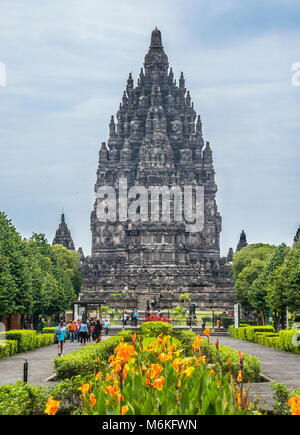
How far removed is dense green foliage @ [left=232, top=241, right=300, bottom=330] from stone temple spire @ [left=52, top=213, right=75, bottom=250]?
58.7 meters

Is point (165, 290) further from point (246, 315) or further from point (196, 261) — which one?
point (196, 261)

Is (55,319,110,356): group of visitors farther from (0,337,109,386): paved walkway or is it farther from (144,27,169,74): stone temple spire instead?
(144,27,169,74): stone temple spire

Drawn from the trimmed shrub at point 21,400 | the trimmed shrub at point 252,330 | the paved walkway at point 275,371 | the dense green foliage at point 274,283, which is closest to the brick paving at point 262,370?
the paved walkway at point 275,371

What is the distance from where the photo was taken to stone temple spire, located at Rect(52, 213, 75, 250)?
176 m

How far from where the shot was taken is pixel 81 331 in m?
46.0

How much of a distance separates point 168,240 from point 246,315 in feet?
81.4

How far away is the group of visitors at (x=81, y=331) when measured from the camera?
127 ft

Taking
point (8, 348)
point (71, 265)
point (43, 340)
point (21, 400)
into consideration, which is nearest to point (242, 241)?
point (71, 265)

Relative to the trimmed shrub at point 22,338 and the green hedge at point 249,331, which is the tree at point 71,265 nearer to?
the green hedge at point 249,331

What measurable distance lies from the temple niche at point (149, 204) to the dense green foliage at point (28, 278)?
21.4 m

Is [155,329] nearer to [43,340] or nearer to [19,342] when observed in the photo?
[19,342]

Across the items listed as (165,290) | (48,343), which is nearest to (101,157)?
(165,290)

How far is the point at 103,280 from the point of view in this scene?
391 ft

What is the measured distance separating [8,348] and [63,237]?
459 ft
